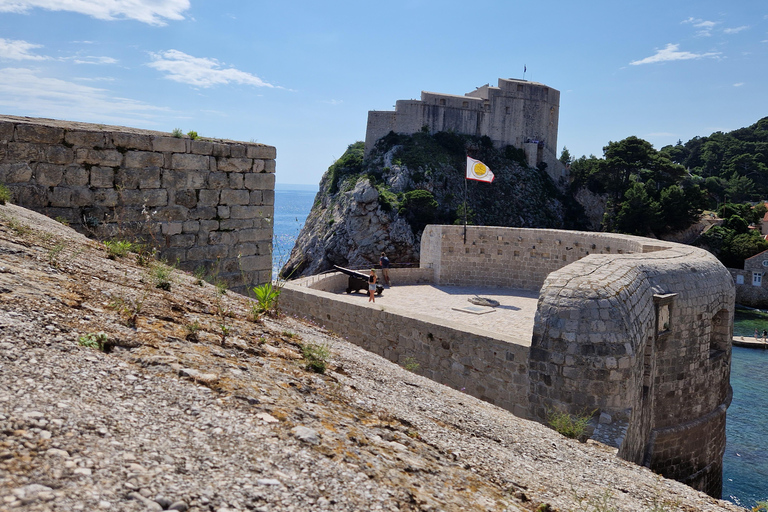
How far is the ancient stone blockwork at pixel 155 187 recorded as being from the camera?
19.6 feet

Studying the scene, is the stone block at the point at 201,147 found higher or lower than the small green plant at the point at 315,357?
higher

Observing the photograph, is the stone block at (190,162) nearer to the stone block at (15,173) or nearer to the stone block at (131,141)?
the stone block at (131,141)

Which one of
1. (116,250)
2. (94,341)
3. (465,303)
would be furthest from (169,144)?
(465,303)

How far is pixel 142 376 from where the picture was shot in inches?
121

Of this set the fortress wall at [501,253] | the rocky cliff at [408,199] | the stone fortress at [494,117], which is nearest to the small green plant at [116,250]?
the fortress wall at [501,253]

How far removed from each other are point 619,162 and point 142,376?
56477mm

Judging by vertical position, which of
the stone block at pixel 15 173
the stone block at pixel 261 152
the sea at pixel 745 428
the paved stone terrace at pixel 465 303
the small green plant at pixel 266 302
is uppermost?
the stone block at pixel 261 152

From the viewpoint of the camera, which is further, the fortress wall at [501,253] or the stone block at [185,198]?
the fortress wall at [501,253]

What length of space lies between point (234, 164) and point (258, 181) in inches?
16.8

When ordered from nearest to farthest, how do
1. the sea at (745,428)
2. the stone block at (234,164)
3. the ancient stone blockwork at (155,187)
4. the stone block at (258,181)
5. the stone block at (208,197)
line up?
the ancient stone blockwork at (155,187)
the stone block at (208,197)
the stone block at (234,164)
the stone block at (258,181)
the sea at (745,428)

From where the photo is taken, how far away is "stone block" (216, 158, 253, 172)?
7242 millimetres

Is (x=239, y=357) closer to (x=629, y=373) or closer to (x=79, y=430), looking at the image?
(x=79, y=430)

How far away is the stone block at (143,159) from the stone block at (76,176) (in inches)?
17.7

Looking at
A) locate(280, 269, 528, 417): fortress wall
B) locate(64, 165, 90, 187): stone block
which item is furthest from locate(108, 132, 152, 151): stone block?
locate(280, 269, 528, 417): fortress wall
